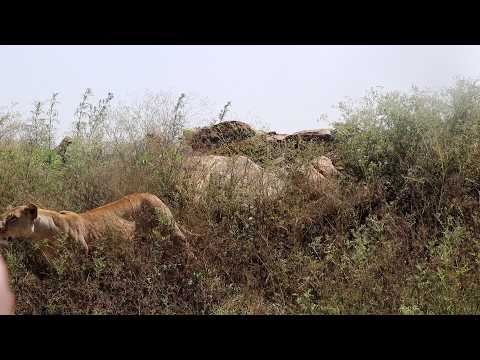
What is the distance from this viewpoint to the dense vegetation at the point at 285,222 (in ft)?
21.0

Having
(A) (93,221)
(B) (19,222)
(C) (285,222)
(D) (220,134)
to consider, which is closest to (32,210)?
(B) (19,222)

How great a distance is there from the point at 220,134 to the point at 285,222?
3.21 m

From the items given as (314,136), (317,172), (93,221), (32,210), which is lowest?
(93,221)

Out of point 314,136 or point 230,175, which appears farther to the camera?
point 314,136

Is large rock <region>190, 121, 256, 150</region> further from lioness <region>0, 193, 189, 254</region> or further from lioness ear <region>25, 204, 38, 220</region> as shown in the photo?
lioness ear <region>25, 204, 38, 220</region>

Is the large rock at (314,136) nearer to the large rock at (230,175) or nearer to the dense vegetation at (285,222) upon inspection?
the dense vegetation at (285,222)

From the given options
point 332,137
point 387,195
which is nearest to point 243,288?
point 387,195

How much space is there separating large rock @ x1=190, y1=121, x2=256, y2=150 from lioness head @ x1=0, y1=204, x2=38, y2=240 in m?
3.85

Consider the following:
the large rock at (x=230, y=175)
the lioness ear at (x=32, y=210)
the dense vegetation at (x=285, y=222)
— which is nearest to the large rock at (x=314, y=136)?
the dense vegetation at (x=285, y=222)

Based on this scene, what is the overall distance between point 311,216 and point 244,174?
1081mm

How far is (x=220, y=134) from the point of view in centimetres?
1045

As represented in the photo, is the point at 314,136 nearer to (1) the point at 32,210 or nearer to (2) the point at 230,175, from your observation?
(2) the point at 230,175
